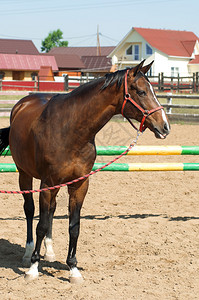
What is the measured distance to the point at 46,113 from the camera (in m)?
4.21

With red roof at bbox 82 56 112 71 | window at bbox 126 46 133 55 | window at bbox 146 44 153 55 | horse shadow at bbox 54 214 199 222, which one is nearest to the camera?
horse shadow at bbox 54 214 199 222

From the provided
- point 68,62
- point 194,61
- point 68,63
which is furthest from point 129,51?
point 68,62

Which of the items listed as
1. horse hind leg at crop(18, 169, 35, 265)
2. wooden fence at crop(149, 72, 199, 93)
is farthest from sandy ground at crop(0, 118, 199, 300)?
wooden fence at crop(149, 72, 199, 93)

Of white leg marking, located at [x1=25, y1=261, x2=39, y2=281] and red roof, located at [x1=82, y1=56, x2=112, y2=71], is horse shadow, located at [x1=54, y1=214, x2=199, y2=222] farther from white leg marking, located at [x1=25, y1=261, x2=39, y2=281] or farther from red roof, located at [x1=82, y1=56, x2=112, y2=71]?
red roof, located at [x1=82, y1=56, x2=112, y2=71]

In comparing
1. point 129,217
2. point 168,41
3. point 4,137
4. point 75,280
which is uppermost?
point 168,41

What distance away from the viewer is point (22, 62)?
53.6 m

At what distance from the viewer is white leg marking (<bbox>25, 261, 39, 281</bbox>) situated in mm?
4195

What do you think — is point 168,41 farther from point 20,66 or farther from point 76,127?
point 76,127

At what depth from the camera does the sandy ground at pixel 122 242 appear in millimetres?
3994

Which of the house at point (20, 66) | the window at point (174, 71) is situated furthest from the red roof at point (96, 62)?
the window at point (174, 71)

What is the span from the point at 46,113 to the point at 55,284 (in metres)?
1.65

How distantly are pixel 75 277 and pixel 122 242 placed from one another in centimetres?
117

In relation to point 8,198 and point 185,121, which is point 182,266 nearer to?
point 8,198

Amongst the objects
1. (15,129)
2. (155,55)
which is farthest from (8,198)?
(155,55)
